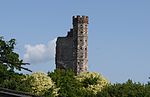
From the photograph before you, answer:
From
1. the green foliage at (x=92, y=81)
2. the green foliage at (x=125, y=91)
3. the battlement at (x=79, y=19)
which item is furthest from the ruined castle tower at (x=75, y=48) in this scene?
the green foliage at (x=125, y=91)

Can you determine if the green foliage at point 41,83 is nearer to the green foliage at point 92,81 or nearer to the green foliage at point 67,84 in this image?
the green foliage at point 67,84

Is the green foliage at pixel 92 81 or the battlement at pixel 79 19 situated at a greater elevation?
the battlement at pixel 79 19

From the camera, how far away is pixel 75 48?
10275 centimetres

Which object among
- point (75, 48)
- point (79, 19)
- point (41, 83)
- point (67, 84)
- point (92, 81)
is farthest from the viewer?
point (79, 19)

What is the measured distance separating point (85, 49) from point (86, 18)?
6218 mm

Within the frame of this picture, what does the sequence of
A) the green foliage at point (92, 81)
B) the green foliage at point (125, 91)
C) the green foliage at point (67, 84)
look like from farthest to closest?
the green foliage at point (92, 81)
the green foliage at point (67, 84)
the green foliage at point (125, 91)

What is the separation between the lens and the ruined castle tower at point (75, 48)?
333 ft

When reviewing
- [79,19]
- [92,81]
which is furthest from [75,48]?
[92,81]

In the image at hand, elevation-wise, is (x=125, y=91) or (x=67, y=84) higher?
(x=67, y=84)

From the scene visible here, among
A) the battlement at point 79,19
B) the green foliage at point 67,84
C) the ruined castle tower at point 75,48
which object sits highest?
the battlement at point 79,19

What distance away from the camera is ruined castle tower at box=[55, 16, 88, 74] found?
10156 cm

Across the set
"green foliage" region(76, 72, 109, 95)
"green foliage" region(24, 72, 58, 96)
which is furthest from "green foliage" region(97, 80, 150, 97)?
"green foliage" region(24, 72, 58, 96)

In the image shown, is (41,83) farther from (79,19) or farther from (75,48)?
(79,19)

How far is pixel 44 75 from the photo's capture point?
6238 centimetres
